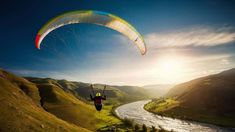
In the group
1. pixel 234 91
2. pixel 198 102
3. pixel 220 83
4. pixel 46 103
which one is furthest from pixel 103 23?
pixel 220 83

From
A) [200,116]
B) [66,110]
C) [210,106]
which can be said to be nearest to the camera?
[66,110]

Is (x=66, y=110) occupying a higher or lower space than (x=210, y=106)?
higher

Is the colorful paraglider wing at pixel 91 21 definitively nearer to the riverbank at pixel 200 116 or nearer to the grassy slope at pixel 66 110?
the grassy slope at pixel 66 110

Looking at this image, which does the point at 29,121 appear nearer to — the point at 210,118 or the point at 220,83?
the point at 210,118

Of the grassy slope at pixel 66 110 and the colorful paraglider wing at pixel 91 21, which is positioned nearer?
the colorful paraglider wing at pixel 91 21

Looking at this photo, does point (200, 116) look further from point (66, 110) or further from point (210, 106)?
point (66, 110)

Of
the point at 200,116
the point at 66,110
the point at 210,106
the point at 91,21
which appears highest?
the point at 91,21

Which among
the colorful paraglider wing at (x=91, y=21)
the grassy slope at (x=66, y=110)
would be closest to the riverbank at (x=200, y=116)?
the grassy slope at (x=66, y=110)

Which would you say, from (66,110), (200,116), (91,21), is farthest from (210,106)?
(91,21)

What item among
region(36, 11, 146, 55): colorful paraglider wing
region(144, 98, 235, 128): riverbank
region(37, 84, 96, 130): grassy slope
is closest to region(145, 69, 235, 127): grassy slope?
region(144, 98, 235, 128): riverbank

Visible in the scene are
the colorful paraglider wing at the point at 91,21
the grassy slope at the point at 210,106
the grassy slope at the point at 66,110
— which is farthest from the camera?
the grassy slope at the point at 210,106
